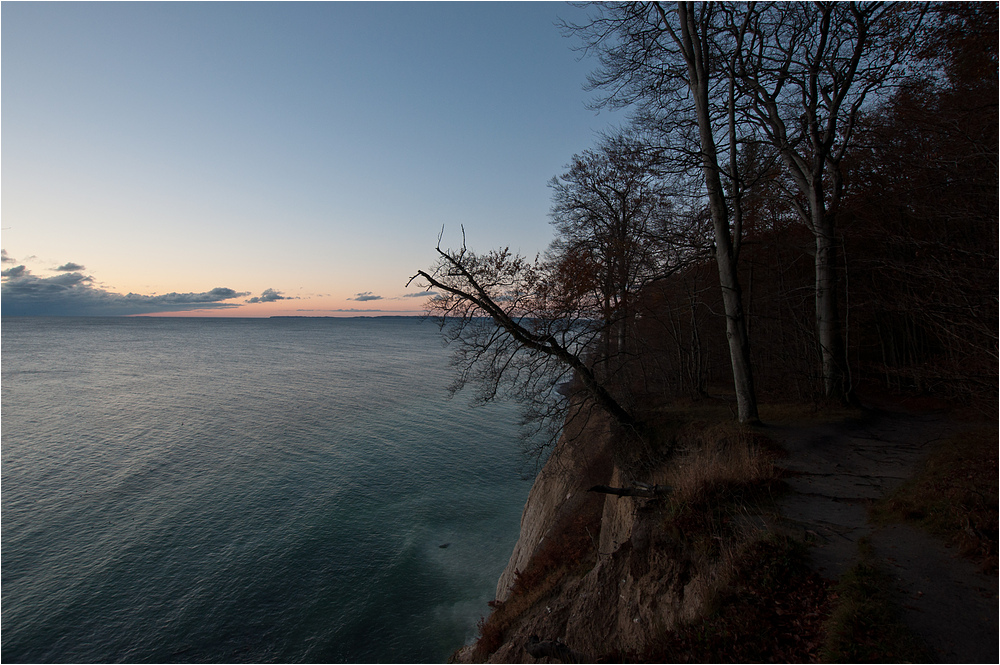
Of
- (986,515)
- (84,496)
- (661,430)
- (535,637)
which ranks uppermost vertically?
(986,515)

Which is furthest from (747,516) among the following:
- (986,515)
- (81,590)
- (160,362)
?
(160,362)

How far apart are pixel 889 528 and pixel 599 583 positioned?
15.9ft

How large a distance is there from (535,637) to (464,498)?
51.1 feet

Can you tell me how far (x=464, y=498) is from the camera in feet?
77.6

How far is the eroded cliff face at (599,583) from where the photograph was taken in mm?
6980

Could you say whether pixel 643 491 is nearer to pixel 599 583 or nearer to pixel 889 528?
pixel 599 583

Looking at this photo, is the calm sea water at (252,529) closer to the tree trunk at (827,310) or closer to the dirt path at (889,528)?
the dirt path at (889,528)

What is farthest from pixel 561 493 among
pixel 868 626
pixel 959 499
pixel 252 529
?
pixel 252 529

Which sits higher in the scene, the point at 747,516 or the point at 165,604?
the point at 747,516

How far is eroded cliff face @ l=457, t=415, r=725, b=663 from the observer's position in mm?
6980

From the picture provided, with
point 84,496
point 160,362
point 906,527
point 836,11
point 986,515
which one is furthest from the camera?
point 160,362

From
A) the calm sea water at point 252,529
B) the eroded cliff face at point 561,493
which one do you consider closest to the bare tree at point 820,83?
the eroded cliff face at point 561,493

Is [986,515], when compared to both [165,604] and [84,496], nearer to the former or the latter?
[165,604]

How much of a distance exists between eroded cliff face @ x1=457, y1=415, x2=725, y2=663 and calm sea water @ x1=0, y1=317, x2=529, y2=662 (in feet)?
14.5
